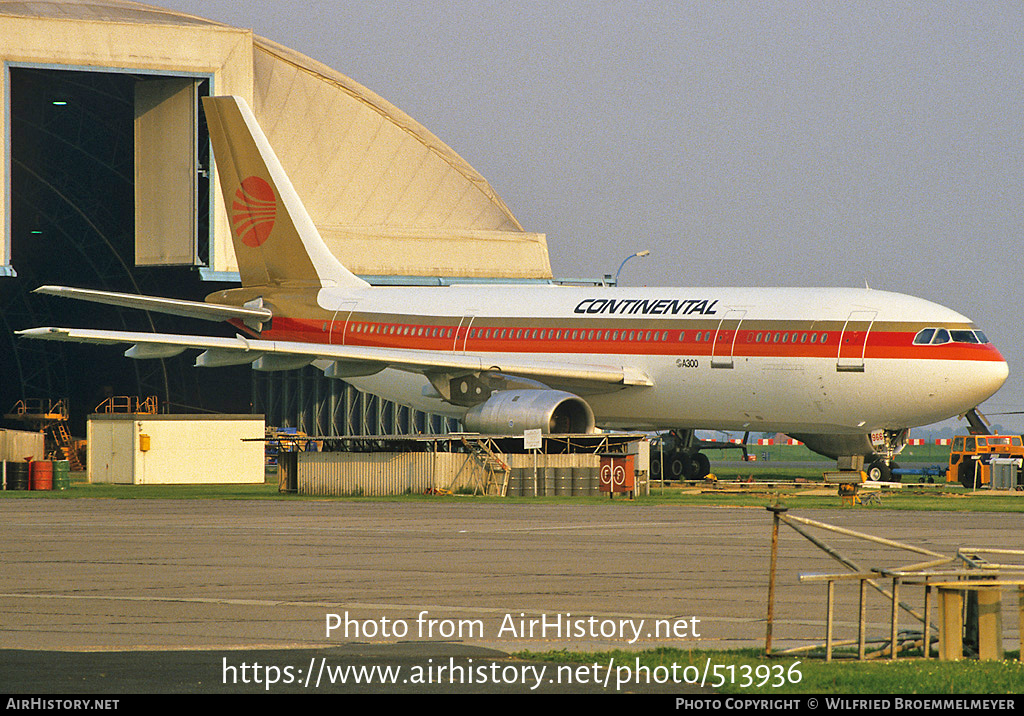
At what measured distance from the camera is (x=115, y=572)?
17516 millimetres

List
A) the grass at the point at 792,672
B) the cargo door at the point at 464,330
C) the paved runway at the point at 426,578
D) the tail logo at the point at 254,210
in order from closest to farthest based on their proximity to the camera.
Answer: the grass at the point at 792,672, the paved runway at the point at 426,578, the cargo door at the point at 464,330, the tail logo at the point at 254,210

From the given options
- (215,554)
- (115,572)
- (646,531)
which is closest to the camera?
(115,572)

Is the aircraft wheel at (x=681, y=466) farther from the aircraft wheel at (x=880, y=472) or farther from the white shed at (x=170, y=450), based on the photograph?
the white shed at (x=170, y=450)

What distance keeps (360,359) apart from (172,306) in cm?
706

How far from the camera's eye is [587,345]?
4053 cm

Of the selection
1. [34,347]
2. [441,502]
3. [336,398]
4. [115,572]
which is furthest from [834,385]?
[34,347]

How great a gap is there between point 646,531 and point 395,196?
49106 millimetres

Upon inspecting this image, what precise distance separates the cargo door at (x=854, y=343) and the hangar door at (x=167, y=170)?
27.9 metres

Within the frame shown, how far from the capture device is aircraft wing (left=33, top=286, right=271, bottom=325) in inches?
1615

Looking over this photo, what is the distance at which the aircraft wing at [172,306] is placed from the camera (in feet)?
135

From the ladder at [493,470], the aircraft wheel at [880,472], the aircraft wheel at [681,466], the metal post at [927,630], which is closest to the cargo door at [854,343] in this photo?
the aircraft wheel at [880,472]

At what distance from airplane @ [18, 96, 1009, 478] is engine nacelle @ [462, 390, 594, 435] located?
0.04 m

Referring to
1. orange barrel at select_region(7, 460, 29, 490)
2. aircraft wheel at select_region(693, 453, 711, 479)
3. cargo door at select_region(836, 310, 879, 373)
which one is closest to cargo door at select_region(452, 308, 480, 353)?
aircraft wheel at select_region(693, 453, 711, 479)
